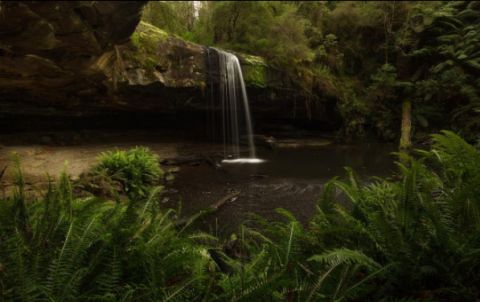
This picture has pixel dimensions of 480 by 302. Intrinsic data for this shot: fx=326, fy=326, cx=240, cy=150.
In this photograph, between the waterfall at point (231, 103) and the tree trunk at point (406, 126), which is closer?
the waterfall at point (231, 103)

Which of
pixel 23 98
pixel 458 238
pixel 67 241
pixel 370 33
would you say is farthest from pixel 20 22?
pixel 370 33

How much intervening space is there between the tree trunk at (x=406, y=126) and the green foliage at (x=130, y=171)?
1001cm

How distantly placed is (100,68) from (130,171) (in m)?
2.34

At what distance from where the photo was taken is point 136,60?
32.6 feet

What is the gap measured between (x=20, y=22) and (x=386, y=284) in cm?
368

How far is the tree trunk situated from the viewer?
13.4 meters

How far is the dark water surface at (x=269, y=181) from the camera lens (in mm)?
6289

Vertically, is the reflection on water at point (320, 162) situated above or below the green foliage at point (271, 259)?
below

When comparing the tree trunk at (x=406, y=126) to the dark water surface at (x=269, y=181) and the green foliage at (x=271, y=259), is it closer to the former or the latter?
the dark water surface at (x=269, y=181)

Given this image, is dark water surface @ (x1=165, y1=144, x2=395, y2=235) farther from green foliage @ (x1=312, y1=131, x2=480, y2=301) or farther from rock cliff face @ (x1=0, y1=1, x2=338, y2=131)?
rock cliff face @ (x1=0, y1=1, x2=338, y2=131)

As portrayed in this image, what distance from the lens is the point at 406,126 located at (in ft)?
47.1

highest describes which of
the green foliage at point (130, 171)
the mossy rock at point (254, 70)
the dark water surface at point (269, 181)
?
the mossy rock at point (254, 70)

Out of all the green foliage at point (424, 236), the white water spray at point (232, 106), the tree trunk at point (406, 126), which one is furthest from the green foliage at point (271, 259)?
the tree trunk at point (406, 126)

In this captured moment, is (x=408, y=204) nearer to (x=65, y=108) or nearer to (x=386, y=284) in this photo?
(x=386, y=284)
